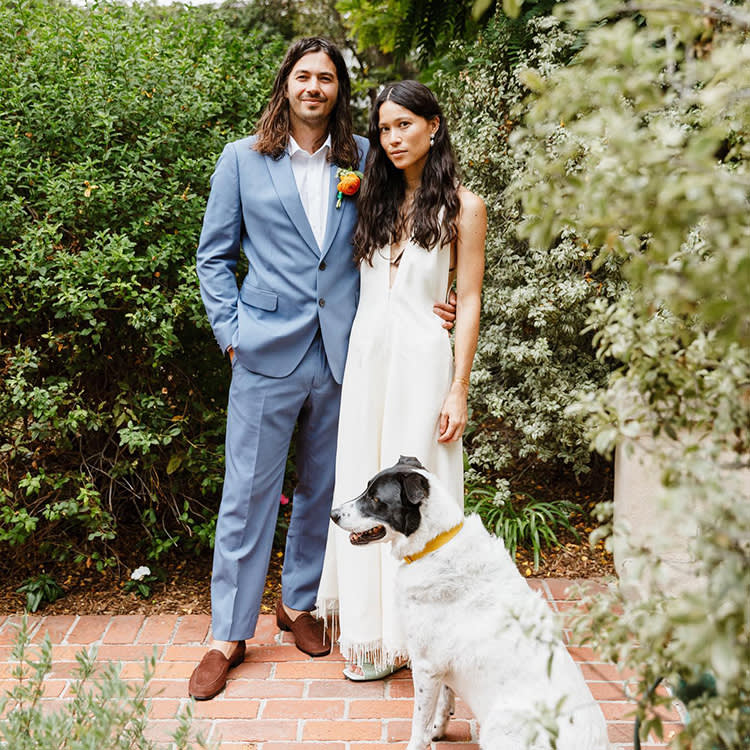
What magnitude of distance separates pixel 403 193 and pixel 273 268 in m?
0.65

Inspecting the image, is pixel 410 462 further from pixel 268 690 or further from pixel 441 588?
pixel 268 690

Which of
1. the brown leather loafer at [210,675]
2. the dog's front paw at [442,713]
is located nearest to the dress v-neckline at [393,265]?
the dog's front paw at [442,713]

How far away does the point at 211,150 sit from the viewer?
14.6 ft

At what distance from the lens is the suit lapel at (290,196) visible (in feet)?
11.3

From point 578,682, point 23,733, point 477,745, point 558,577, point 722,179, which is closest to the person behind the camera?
point 722,179

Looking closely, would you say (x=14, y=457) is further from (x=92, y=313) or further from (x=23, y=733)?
(x=23, y=733)

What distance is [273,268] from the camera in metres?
3.52

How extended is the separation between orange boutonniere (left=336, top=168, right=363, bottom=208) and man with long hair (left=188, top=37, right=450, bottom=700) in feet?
0.05

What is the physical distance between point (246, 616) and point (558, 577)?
1.91 metres

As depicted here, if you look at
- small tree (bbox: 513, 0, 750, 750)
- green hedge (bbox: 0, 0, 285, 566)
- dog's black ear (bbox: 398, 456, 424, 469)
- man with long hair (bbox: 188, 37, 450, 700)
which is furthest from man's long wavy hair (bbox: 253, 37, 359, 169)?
small tree (bbox: 513, 0, 750, 750)

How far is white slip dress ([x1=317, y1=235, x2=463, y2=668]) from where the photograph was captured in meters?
3.38

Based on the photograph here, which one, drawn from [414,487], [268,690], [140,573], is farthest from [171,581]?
[414,487]

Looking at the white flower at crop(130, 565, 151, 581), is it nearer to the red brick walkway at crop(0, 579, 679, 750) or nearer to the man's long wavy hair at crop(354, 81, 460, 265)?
the red brick walkway at crop(0, 579, 679, 750)

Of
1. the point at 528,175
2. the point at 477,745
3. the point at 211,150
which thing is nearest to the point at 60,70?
the point at 211,150
